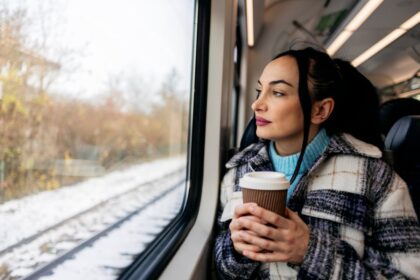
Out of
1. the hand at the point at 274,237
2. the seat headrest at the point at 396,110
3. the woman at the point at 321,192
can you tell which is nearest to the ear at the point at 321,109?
the woman at the point at 321,192

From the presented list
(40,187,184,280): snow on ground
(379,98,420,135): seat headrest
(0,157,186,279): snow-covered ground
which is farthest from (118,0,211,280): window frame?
(379,98,420,135): seat headrest

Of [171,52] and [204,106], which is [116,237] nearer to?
[204,106]

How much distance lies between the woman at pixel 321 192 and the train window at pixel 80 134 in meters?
0.37

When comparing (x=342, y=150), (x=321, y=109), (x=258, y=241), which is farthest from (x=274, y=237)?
(x=321, y=109)

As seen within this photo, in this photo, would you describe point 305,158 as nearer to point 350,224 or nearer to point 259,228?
point 350,224

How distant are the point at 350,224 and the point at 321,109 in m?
0.38

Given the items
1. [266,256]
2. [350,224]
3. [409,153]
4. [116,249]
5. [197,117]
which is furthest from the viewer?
[197,117]

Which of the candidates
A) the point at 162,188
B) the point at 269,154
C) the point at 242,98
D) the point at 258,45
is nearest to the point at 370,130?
the point at 269,154

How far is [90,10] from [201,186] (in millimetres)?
988

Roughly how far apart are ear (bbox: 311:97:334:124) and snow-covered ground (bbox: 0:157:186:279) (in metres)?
0.66

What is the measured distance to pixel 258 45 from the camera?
14.4 ft

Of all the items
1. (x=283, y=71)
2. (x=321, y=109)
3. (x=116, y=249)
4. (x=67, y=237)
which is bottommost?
(x=116, y=249)

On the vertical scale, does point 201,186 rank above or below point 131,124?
below

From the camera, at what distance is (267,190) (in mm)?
639
